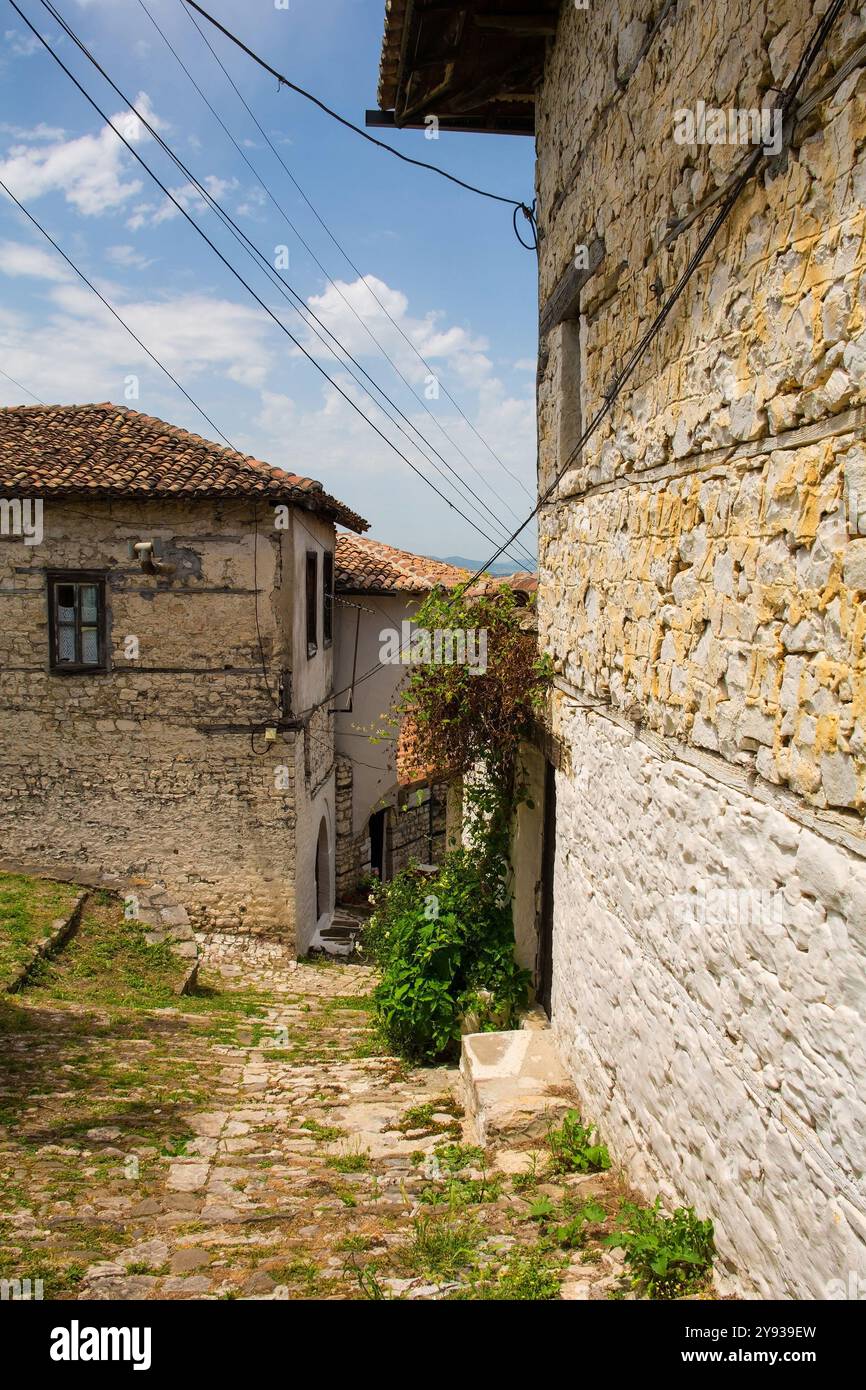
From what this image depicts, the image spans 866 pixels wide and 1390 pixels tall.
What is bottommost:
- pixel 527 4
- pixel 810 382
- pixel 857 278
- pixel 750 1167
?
pixel 750 1167

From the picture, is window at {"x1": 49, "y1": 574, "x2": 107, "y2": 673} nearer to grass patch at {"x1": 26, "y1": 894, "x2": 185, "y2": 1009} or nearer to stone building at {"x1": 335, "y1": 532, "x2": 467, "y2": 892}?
grass patch at {"x1": 26, "y1": 894, "x2": 185, "y2": 1009}

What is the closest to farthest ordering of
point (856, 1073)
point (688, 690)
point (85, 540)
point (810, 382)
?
point (856, 1073) < point (810, 382) < point (688, 690) < point (85, 540)

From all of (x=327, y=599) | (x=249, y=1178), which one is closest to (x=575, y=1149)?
(x=249, y=1178)

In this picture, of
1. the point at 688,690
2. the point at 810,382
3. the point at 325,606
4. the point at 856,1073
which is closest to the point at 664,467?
the point at 688,690

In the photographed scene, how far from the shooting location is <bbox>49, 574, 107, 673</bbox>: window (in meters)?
11.8

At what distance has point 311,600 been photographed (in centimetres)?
1327

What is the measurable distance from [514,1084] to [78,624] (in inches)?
347

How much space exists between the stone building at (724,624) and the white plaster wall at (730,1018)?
0.04 feet

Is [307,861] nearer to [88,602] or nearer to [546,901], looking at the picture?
[88,602]

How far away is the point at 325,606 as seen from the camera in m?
14.7

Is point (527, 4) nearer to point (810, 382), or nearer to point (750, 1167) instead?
point (810, 382)

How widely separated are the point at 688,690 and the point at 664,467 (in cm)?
96

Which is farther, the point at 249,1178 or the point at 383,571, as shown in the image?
the point at 383,571

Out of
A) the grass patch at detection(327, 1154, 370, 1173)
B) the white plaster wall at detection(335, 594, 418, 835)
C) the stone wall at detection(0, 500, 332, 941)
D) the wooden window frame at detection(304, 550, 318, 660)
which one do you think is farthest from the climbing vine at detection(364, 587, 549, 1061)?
the white plaster wall at detection(335, 594, 418, 835)
